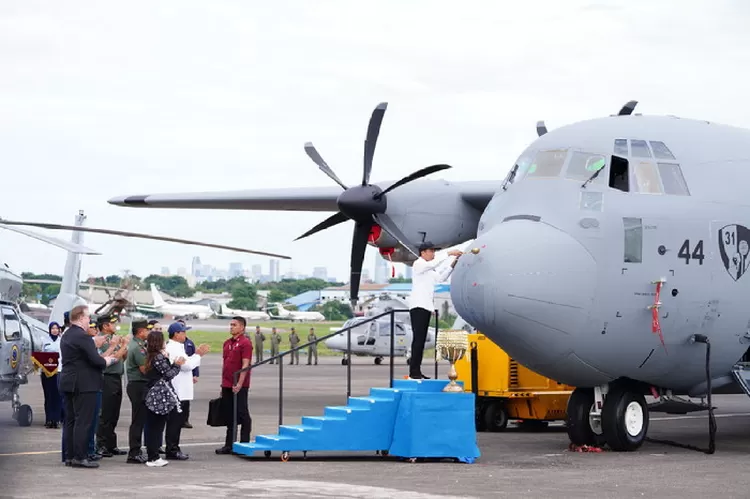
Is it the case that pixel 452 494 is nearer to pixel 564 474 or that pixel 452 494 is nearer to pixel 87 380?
pixel 564 474

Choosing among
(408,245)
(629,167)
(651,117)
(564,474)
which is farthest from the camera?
(408,245)

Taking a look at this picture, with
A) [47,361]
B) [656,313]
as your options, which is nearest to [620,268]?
[656,313]

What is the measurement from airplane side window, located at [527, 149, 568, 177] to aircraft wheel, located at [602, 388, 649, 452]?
2811 millimetres

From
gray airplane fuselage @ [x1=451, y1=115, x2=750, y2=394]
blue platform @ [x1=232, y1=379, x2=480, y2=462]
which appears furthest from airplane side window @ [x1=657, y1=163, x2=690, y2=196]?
blue platform @ [x1=232, y1=379, x2=480, y2=462]

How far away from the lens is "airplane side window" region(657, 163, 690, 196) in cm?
1290

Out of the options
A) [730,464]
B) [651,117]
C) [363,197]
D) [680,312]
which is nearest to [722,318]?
[680,312]

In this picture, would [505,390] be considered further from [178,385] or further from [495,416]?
[178,385]

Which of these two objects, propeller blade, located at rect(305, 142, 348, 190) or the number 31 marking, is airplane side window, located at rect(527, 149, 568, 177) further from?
propeller blade, located at rect(305, 142, 348, 190)

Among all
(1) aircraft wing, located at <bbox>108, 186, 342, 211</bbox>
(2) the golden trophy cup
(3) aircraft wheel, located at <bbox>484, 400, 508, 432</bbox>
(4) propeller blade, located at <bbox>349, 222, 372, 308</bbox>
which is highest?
(1) aircraft wing, located at <bbox>108, 186, 342, 211</bbox>

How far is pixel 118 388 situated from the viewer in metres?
13.1

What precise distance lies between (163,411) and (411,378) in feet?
9.99

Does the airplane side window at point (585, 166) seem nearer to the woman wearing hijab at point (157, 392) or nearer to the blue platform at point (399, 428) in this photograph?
the blue platform at point (399, 428)

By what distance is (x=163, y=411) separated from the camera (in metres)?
12.0

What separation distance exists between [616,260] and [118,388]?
6.28 meters
